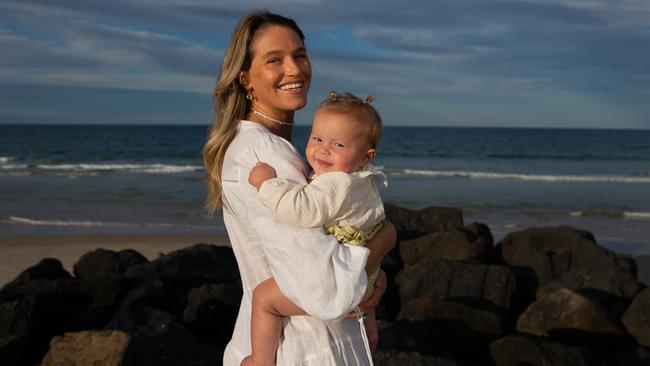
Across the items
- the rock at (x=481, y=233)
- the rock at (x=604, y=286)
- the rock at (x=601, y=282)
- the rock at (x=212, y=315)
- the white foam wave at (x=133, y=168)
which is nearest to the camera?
the rock at (x=212, y=315)

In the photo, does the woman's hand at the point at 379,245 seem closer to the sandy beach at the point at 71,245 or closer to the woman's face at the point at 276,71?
the woman's face at the point at 276,71

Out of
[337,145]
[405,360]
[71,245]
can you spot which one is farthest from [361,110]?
[71,245]

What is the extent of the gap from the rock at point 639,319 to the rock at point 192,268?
10.9ft

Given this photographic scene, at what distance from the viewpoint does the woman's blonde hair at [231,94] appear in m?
2.53

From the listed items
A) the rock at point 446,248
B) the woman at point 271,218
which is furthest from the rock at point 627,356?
the woman at point 271,218

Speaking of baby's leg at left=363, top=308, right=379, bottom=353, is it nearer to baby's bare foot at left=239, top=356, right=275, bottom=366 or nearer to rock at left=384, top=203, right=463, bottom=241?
baby's bare foot at left=239, top=356, right=275, bottom=366

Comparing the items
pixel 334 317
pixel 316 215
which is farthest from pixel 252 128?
pixel 334 317

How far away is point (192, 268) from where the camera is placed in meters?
7.81

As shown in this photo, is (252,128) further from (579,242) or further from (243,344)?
(579,242)

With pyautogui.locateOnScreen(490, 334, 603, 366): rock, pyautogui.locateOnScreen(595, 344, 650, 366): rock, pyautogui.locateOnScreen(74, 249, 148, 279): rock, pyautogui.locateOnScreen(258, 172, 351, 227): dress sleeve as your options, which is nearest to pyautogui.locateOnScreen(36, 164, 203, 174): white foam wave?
pyautogui.locateOnScreen(74, 249, 148, 279): rock

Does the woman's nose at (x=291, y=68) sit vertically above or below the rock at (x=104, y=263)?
above

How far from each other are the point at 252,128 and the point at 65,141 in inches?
2290

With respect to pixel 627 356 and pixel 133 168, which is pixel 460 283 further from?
pixel 133 168

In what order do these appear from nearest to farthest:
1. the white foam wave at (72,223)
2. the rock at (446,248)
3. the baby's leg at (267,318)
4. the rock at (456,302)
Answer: the baby's leg at (267,318)
the rock at (456,302)
the rock at (446,248)
the white foam wave at (72,223)
